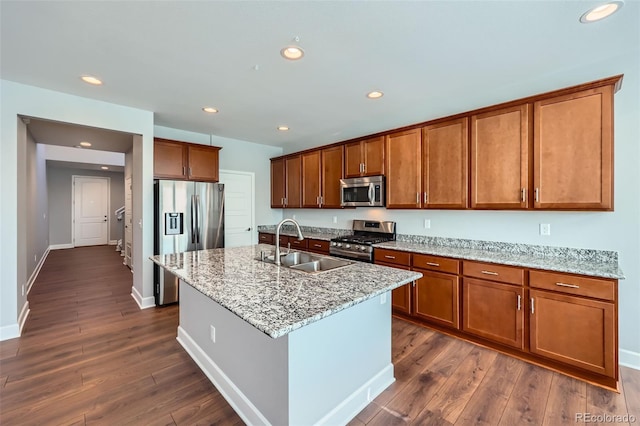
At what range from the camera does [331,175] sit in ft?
14.8

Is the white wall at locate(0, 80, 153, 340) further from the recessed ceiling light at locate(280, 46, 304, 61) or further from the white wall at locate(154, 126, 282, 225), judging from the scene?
the recessed ceiling light at locate(280, 46, 304, 61)

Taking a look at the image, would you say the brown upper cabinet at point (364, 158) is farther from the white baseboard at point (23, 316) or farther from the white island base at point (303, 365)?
the white baseboard at point (23, 316)

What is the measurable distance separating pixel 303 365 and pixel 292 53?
2.23m

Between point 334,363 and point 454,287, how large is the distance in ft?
5.69

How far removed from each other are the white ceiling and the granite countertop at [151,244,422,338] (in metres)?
1.70

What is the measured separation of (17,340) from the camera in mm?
2764

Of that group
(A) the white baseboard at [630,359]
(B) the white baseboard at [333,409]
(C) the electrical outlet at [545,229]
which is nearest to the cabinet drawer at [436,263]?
(C) the electrical outlet at [545,229]

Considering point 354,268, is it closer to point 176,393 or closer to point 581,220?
point 176,393

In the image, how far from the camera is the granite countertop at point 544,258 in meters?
2.17

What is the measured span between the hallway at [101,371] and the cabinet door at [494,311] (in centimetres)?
226

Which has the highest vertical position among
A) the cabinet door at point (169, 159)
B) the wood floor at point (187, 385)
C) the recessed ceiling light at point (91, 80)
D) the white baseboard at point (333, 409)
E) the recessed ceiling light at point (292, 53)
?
the recessed ceiling light at point (91, 80)

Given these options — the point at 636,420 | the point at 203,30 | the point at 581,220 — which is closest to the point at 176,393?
the point at 203,30

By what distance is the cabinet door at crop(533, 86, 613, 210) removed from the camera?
2.19m

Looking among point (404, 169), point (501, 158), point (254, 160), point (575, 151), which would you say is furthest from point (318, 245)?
point (575, 151)
